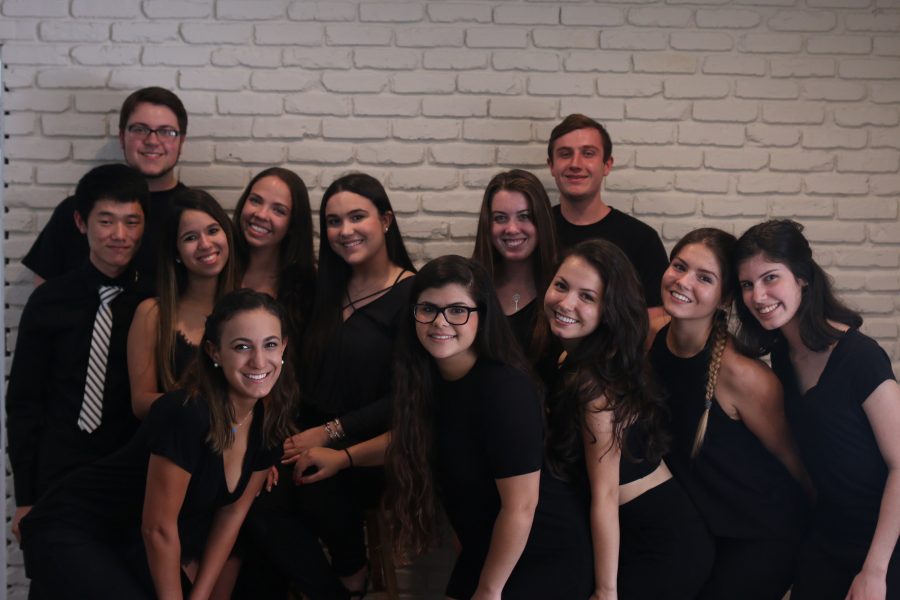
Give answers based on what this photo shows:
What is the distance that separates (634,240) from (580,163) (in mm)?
319

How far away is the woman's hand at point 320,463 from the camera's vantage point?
2.74 m

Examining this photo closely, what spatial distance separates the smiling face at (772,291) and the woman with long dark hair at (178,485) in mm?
1275

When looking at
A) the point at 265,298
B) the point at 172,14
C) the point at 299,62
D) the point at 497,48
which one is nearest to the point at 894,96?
the point at 497,48

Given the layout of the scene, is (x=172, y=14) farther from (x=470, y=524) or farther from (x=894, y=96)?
(x=894, y=96)

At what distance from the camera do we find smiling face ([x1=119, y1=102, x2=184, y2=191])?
10.3 ft

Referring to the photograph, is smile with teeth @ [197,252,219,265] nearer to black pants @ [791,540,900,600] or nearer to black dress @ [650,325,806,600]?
black dress @ [650,325,806,600]

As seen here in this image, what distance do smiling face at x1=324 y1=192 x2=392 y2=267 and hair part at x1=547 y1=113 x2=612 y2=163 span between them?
28.2 inches

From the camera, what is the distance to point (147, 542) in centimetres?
234

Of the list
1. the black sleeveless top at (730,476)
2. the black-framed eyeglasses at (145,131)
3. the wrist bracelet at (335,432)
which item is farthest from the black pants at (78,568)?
the black sleeveless top at (730,476)

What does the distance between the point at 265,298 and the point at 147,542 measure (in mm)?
687

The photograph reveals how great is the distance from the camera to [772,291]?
2.46 m

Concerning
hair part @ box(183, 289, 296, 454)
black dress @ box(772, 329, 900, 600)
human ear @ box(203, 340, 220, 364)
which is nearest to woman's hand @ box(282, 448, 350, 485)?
hair part @ box(183, 289, 296, 454)

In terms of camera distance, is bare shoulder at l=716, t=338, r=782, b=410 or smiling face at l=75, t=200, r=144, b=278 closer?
bare shoulder at l=716, t=338, r=782, b=410

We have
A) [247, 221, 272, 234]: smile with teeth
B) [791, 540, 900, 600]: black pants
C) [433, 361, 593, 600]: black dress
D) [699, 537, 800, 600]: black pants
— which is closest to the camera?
[433, 361, 593, 600]: black dress
